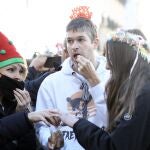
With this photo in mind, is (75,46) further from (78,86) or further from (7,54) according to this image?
(7,54)

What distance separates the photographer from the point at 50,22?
682 cm

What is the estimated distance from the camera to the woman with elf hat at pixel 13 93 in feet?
9.43

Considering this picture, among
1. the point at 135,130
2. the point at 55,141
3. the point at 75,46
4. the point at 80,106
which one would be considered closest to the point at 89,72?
the point at 80,106

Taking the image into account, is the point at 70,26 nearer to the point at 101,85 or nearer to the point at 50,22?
the point at 101,85

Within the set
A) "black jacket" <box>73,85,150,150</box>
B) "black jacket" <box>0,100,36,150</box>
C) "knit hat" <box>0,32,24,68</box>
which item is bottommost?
"black jacket" <box>0,100,36,150</box>

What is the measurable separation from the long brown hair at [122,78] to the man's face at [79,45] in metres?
0.76

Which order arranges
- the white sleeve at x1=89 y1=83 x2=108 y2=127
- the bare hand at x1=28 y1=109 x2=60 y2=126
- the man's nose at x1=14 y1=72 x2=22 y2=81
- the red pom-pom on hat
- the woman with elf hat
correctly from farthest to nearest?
the red pom-pom on hat
the man's nose at x1=14 y1=72 x2=22 y2=81
the woman with elf hat
the white sleeve at x1=89 y1=83 x2=108 y2=127
the bare hand at x1=28 y1=109 x2=60 y2=126

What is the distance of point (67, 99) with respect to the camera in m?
2.99

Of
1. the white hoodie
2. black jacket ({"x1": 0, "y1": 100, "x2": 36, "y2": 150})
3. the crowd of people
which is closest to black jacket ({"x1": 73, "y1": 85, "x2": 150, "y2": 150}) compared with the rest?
the crowd of people

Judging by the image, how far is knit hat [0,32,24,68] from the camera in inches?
119

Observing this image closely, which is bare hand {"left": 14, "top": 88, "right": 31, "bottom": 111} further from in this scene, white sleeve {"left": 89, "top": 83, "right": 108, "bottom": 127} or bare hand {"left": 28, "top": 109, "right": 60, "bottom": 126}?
white sleeve {"left": 89, "top": 83, "right": 108, "bottom": 127}

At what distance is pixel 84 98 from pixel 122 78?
0.74 meters

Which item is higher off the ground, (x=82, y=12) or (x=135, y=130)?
(x=82, y=12)

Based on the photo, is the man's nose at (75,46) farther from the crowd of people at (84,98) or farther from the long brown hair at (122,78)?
the long brown hair at (122,78)
